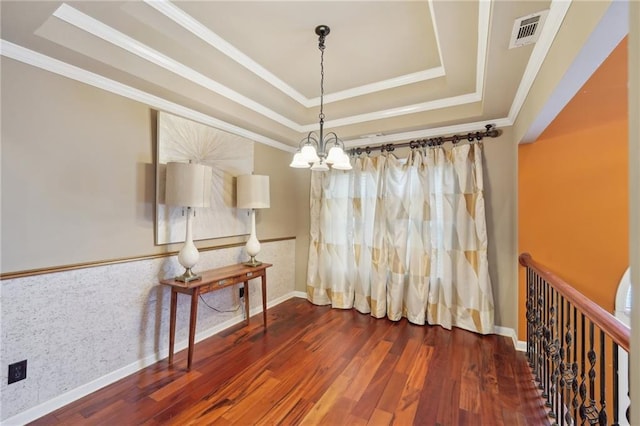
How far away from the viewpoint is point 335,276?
3932 millimetres

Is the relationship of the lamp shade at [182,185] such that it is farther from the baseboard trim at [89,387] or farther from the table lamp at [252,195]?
the baseboard trim at [89,387]

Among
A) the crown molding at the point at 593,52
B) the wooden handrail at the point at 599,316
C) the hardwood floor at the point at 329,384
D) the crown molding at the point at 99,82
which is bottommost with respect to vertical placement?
the hardwood floor at the point at 329,384

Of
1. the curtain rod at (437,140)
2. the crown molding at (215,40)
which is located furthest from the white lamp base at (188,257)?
the curtain rod at (437,140)

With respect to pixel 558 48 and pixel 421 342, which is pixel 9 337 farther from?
pixel 558 48

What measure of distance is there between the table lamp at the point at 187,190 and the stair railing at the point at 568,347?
2623 millimetres

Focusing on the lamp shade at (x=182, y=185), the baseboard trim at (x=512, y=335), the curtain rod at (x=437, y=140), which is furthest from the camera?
the curtain rod at (x=437, y=140)

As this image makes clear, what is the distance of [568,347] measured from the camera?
5.11 feet

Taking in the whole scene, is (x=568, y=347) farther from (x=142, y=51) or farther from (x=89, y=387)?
(x=142, y=51)

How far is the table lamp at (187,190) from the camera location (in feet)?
7.79

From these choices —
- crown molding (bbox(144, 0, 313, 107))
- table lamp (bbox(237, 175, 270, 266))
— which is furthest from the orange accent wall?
table lamp (bbox(237, 175, 270, 266))

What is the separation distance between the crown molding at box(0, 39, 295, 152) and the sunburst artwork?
0.33ft

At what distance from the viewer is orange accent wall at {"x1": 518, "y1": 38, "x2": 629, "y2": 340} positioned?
95.5 inches

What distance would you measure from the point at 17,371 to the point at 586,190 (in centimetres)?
455

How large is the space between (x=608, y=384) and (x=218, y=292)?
391cm
